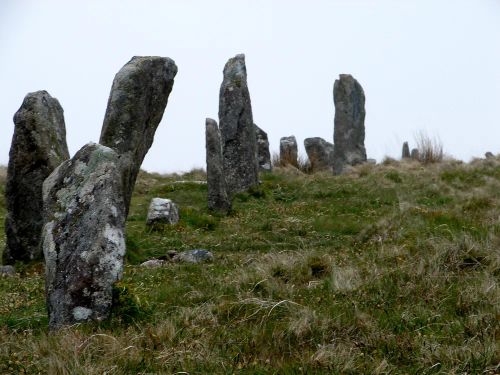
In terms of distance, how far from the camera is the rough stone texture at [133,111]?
11172mm

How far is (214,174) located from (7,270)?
718cm

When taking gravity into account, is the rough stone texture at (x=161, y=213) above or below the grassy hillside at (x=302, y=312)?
above

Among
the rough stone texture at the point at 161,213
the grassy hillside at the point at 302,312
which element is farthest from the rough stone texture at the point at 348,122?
the grassy hillside at the point at 302,312

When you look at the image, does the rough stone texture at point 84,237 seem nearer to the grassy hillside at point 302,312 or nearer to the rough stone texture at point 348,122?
the grassy hillside at point 302,312

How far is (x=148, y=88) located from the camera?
11.8 meters

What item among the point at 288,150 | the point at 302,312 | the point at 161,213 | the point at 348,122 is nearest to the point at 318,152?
the point at 288,150

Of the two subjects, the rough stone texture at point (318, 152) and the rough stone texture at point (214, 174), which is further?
the rough stone texture at point (318, 152)

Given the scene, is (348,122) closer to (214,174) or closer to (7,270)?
(214,174)

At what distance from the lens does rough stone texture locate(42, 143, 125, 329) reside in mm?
6047

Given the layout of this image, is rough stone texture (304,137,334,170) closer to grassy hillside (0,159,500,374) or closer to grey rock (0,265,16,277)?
grassy hillside (0,159,500,374)

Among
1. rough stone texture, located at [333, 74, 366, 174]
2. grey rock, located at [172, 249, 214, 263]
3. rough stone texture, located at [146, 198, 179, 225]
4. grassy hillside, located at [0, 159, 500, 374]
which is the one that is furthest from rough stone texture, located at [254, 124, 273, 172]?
grey rock, located at [172, 249, 214, 263]

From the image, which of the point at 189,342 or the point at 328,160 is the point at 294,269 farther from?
the point at 328,160

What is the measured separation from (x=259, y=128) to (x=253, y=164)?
25.5ft

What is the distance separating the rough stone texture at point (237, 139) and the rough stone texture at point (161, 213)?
213 inches
